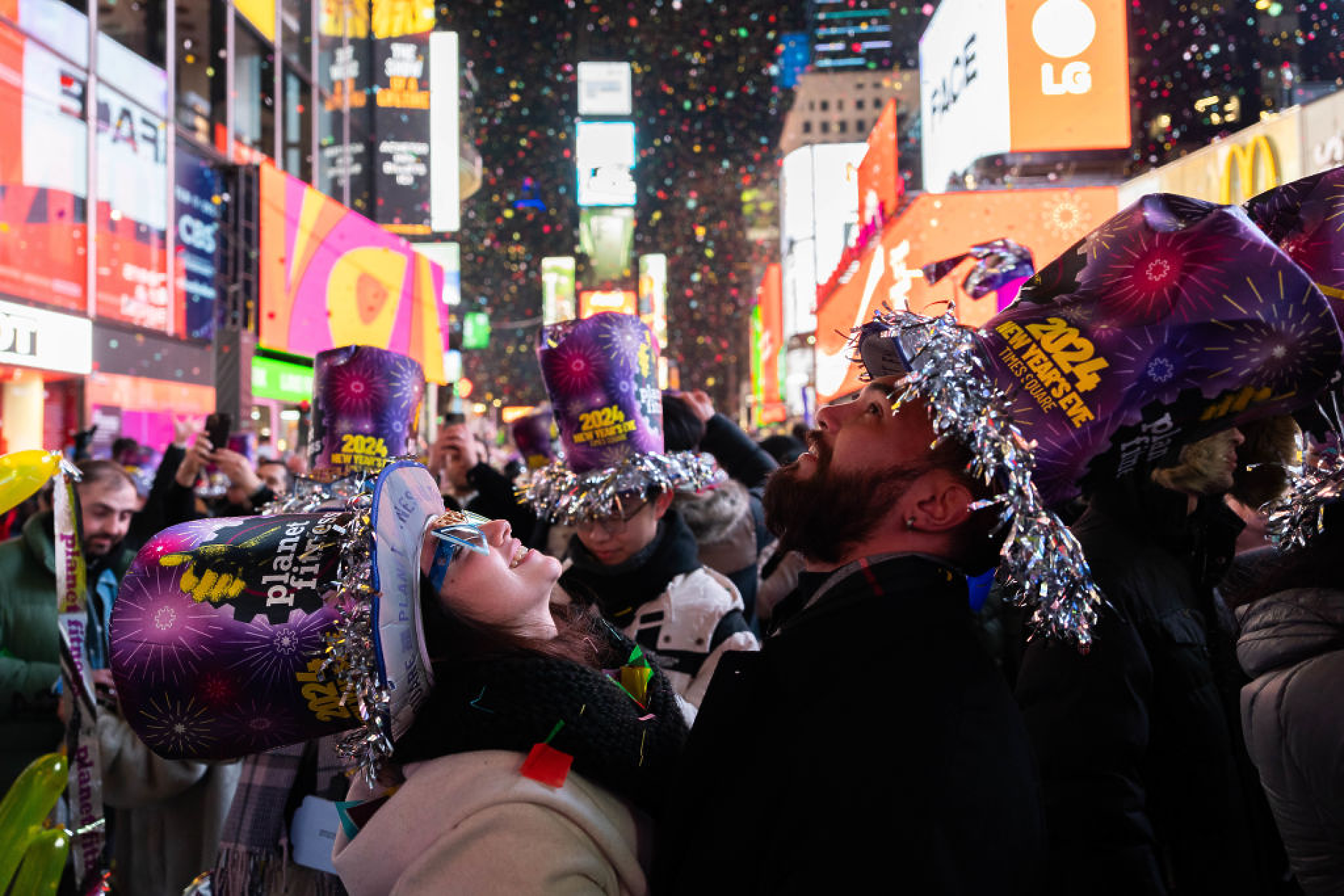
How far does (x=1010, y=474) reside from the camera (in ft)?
4.75

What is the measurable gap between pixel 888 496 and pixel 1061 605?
0.36m

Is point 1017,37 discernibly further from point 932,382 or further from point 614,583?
point 932,382

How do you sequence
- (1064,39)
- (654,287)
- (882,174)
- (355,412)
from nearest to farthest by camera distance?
1. (355,412)
2. (1064,39)
3. (882,174)
4. (654,287)

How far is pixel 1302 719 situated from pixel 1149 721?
61 cm

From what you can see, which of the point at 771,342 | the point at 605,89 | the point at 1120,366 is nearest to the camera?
the point at 1120,366

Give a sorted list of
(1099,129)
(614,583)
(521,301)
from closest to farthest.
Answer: (614,583) → (1099,129) → (521,301)

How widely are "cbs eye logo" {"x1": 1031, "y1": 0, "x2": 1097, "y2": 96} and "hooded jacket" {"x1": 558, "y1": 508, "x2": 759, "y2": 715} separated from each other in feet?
16.6

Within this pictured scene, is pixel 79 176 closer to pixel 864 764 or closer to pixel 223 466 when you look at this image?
pixel 223 466

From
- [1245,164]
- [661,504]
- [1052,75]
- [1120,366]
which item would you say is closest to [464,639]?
[1120,366]

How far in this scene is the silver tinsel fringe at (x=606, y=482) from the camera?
9.97 ft

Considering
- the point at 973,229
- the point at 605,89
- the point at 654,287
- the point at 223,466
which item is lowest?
the point at 223,466

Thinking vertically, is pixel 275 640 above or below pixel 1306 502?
below

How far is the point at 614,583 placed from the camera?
301 cm

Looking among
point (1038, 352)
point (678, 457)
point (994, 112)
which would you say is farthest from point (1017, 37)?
point (1038, 352)
